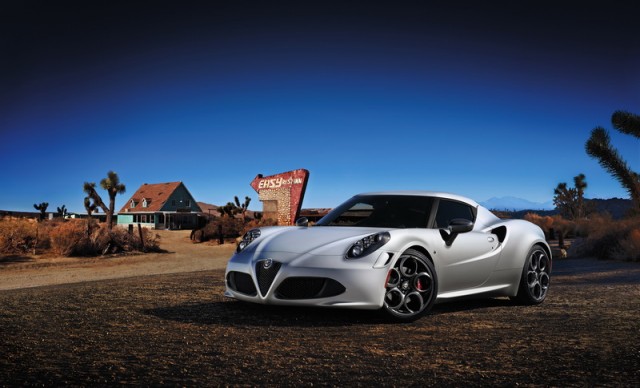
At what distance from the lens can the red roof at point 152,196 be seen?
65312 mm

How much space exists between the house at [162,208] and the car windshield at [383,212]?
58.7 m

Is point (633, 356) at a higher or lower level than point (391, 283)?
lower

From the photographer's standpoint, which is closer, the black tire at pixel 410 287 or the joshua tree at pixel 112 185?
the black tire at pixel 410 287

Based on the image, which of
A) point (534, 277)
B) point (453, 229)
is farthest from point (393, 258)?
point (534, 277)

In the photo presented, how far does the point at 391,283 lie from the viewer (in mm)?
5371

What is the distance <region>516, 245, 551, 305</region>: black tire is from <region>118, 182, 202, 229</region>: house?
5873cm

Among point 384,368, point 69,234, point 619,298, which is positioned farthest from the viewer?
point 69,234

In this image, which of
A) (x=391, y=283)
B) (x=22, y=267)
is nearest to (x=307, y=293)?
(x=391, y=283)

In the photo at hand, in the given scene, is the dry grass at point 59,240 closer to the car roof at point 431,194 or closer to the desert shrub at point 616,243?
the desert shrub at point 616,243

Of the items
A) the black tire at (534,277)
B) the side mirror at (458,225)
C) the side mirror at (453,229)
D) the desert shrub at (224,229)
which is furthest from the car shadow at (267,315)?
the desert shrub at (224,229)

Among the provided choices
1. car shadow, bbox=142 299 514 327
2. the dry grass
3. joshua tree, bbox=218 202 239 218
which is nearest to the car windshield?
car shadow, bbox=142 299 514 327

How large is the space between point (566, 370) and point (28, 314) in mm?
5051

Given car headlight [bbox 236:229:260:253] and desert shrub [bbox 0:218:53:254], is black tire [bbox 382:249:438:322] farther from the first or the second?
desert shrub [bbox 0:218:53:254]

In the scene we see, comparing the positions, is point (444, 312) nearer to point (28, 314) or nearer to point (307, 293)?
point (307, 293)
